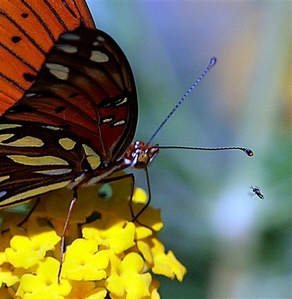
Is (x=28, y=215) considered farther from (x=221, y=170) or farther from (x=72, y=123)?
(x=221, y=170)

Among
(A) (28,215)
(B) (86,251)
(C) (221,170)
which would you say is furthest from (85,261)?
(C) (221,170)

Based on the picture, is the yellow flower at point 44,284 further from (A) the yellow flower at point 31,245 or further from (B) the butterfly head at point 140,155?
(B) the butterfly head at point 140,155

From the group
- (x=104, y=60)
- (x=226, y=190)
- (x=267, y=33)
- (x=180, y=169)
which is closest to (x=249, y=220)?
(x=226, y=190)

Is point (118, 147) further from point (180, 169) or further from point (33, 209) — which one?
point (180, 169)

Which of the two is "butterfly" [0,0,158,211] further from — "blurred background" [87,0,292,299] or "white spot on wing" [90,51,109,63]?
"blurred background" [87,0,292,299]

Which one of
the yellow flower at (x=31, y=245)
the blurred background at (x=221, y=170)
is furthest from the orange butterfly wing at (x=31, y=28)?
the blurred background at (x=221, y=170)

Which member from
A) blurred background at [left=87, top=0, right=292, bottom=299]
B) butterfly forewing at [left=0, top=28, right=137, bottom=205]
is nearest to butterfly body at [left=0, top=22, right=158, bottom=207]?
butterfly forewing at [left=0, top=28, right=137, bottom=205]
